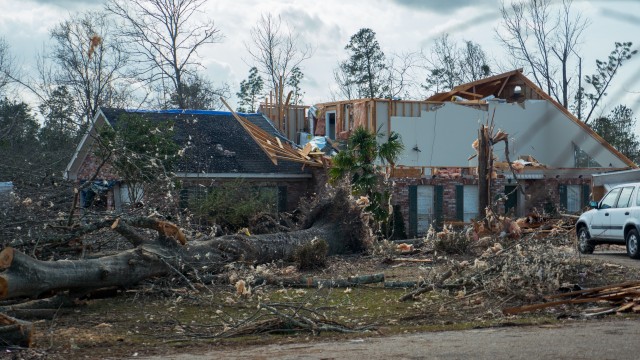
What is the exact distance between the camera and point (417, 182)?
101ft

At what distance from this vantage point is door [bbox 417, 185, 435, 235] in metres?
30.8

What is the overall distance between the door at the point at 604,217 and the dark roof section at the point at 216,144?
46.6 ft

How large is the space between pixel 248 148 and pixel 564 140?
2919cm

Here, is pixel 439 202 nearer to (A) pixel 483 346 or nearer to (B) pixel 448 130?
(B) pixel 448 130

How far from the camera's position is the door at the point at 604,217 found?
18641 mm

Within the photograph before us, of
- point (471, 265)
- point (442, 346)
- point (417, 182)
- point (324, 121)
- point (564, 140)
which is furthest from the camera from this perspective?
point (324, 121)

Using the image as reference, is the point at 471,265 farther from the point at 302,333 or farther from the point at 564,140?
the point at 564,140

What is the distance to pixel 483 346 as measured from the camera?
8570 mm

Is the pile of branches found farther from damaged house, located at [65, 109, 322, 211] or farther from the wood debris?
damaged house, located at [65, 109, 322, 211]

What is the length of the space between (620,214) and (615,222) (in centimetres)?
26

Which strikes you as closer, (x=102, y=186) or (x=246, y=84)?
(x=102, y=186)

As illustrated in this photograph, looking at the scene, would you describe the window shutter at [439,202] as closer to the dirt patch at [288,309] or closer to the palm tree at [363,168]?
the palm tree at [363,168]

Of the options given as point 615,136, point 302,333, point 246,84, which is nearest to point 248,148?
point 246,84

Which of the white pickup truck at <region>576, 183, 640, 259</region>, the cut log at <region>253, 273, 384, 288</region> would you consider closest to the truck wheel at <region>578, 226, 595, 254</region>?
the white pickup truck at <region>576, 183, 640, 259</region>
